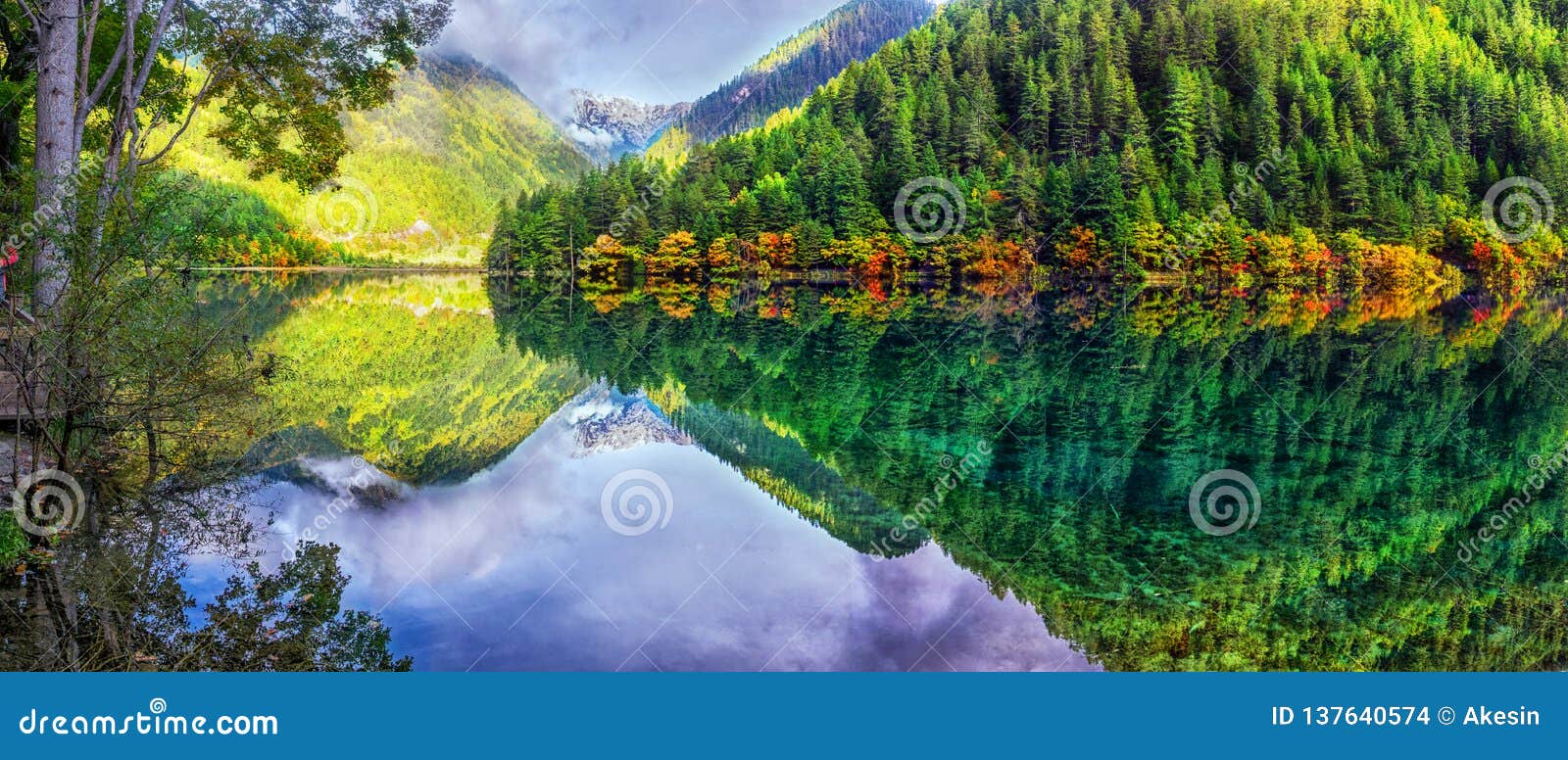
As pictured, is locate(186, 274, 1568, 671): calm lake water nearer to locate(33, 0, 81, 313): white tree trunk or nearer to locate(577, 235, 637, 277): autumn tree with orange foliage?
locate(33, 0, 81, 313): white tree trunk

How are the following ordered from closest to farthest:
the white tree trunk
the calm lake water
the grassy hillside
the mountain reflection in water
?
the mountain reflection in water → the calm lake water → the white tree trunk → the grassy hillside

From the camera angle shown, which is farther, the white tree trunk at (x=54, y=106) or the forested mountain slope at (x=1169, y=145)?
the forested mountain slope at (x=1169, y=145)

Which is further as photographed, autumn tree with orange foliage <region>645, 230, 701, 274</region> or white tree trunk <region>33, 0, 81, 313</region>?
autumn tree with orange foliage <region>645, 230, 701, 274</region>

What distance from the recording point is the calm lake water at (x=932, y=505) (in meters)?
6.52

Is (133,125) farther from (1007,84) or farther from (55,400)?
(1007,84)

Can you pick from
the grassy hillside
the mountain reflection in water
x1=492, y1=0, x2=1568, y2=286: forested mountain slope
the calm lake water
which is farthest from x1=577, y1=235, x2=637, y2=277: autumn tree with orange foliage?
the mountain reflection in water

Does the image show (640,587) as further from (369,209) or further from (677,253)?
(369,209)

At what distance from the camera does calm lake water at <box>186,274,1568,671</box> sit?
6520 millimetres

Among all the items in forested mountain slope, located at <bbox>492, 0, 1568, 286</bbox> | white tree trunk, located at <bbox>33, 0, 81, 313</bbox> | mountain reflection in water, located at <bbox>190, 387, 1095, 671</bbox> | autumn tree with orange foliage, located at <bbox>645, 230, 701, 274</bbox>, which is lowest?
mountain reflection in water, located at <bbox>190, 387, 1095, 671</bbox>

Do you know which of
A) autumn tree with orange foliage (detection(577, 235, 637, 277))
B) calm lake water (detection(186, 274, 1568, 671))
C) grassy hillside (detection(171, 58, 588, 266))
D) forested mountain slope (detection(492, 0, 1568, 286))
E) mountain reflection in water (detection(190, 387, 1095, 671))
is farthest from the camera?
grassy hillside (detection(171, 58, 588, 266))

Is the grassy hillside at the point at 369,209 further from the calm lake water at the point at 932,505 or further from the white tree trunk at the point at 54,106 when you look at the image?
the white tree trunk at the point at 54,106

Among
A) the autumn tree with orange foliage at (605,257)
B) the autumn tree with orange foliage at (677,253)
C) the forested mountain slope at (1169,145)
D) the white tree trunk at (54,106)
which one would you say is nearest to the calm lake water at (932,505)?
the white tree trunk at (54,106)

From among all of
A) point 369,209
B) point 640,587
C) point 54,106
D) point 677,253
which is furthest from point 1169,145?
point 369,209

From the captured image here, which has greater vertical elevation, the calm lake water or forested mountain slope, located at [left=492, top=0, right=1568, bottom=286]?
forested mountain slope, located at [left=492, top=0, right=1568, bottom=286]
